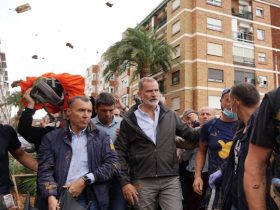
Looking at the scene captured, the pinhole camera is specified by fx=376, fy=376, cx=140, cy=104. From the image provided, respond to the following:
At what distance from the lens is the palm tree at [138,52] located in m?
28.9

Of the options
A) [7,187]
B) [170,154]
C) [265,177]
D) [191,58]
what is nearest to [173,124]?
[170,154]

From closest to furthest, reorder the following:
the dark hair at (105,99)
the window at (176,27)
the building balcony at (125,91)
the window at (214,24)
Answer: the dark hair at (105,99)
the window at (214,24)
the window at (176,27)
the building balcony at (125,91)

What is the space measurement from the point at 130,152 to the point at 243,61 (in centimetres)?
3246

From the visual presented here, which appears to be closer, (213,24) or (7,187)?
(7,187)

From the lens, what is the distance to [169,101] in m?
33.9

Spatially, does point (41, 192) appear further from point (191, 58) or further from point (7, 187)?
point (191, 58)

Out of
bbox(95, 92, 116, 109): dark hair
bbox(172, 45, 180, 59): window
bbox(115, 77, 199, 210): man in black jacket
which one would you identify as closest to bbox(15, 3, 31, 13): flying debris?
bbox(95, 92, 116, 109): dark hair

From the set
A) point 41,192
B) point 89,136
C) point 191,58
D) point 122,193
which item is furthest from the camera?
point 191,58

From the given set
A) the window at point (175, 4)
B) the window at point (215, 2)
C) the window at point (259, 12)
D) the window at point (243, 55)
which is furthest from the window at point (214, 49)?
the window at point (259, 12)

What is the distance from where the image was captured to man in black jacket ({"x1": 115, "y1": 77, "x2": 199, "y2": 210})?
3.75 m

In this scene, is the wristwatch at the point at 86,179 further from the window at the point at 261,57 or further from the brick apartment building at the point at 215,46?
the window at the point at 261,57

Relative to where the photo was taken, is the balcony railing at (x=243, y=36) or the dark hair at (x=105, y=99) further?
the balcony railing at (x=243, y=36)

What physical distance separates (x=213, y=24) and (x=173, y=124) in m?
30.8

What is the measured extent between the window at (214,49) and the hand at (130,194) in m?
29.8
